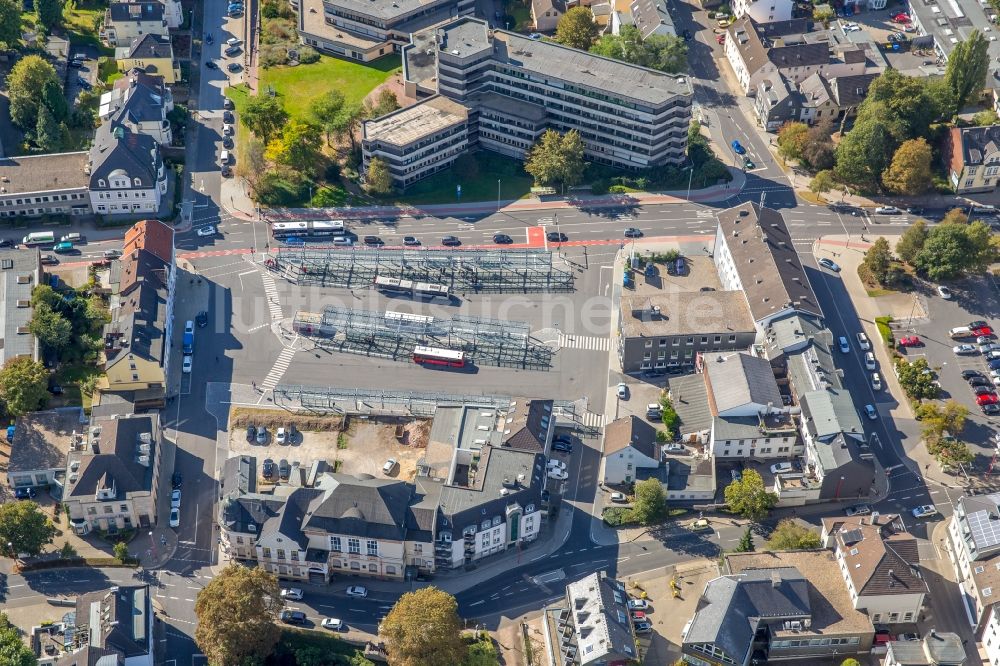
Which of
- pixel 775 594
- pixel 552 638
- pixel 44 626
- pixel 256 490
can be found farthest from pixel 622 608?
pixel 44 626

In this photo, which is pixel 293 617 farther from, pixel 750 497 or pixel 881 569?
pixel 881 569

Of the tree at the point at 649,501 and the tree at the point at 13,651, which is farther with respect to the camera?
the tree at the point at 649,501

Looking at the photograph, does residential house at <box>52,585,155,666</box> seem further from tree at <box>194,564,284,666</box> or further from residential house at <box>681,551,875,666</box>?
residential house at <box>681,551,875,666</box>

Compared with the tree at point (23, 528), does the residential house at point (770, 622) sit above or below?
below

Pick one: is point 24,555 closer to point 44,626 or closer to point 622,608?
point 44,626

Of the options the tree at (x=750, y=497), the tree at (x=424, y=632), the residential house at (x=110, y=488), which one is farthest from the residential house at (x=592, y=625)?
the residential house at (x=110, y=488)

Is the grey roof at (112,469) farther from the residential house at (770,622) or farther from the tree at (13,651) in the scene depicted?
the residential house at (770,622)

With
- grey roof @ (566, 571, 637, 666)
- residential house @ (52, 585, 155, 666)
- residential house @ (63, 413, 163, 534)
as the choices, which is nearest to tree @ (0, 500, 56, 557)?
residential house @ (63, 413, 163, 534)
